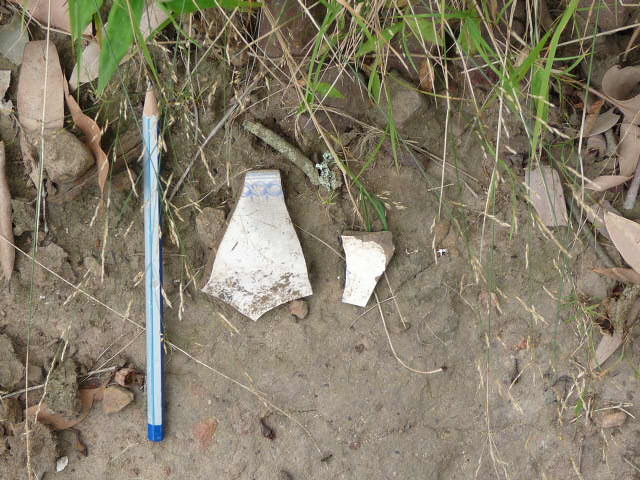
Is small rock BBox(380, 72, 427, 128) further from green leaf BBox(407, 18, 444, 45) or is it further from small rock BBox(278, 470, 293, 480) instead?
small rock BBox(278, 470, 293, 480)

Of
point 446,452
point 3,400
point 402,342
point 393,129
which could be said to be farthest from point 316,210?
point 3,400

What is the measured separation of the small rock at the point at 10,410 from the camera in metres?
1.61

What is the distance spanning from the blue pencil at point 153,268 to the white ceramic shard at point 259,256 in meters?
0.15

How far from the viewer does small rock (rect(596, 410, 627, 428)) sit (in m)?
1.81

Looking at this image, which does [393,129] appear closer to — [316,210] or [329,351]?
[316,210]

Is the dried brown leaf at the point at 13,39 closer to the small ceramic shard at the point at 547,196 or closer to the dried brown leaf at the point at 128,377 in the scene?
the dried brown leaf at the point at 128,377

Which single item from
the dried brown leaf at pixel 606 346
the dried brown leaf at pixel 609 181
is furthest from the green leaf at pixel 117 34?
the dried brown leaf at pixel 606 346

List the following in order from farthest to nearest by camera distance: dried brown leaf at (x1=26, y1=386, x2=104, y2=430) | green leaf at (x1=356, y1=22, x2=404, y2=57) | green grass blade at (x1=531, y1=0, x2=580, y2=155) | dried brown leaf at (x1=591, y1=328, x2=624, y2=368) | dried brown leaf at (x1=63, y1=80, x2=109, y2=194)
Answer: dried brown leaf at (x1=591, y1=328, x2=624, y2=368) → dried brown leaf at (x1=26, y1=386, x2=104, y2=430) → dried brown leaf at (x1=63, y1=80, x2=109, y2=194) → green leaf at (x1=356, y1=22, x2=404, y2=57) → green grass blade at (x1=531, y1=0, x2=580, y2=155)

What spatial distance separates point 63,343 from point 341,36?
3.71ft

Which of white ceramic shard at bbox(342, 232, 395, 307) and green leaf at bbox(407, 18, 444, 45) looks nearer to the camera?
green leaf at bbox(407, 18, 444, 45)

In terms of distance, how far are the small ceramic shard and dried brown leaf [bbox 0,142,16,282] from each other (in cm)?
142

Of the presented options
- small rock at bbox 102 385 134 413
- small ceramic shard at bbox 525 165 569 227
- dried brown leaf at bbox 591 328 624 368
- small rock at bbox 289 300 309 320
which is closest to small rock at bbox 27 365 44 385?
small rock at bbox 102 385 134 413

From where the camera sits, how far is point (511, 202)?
1.72 m

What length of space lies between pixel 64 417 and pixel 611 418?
5.30 feet
